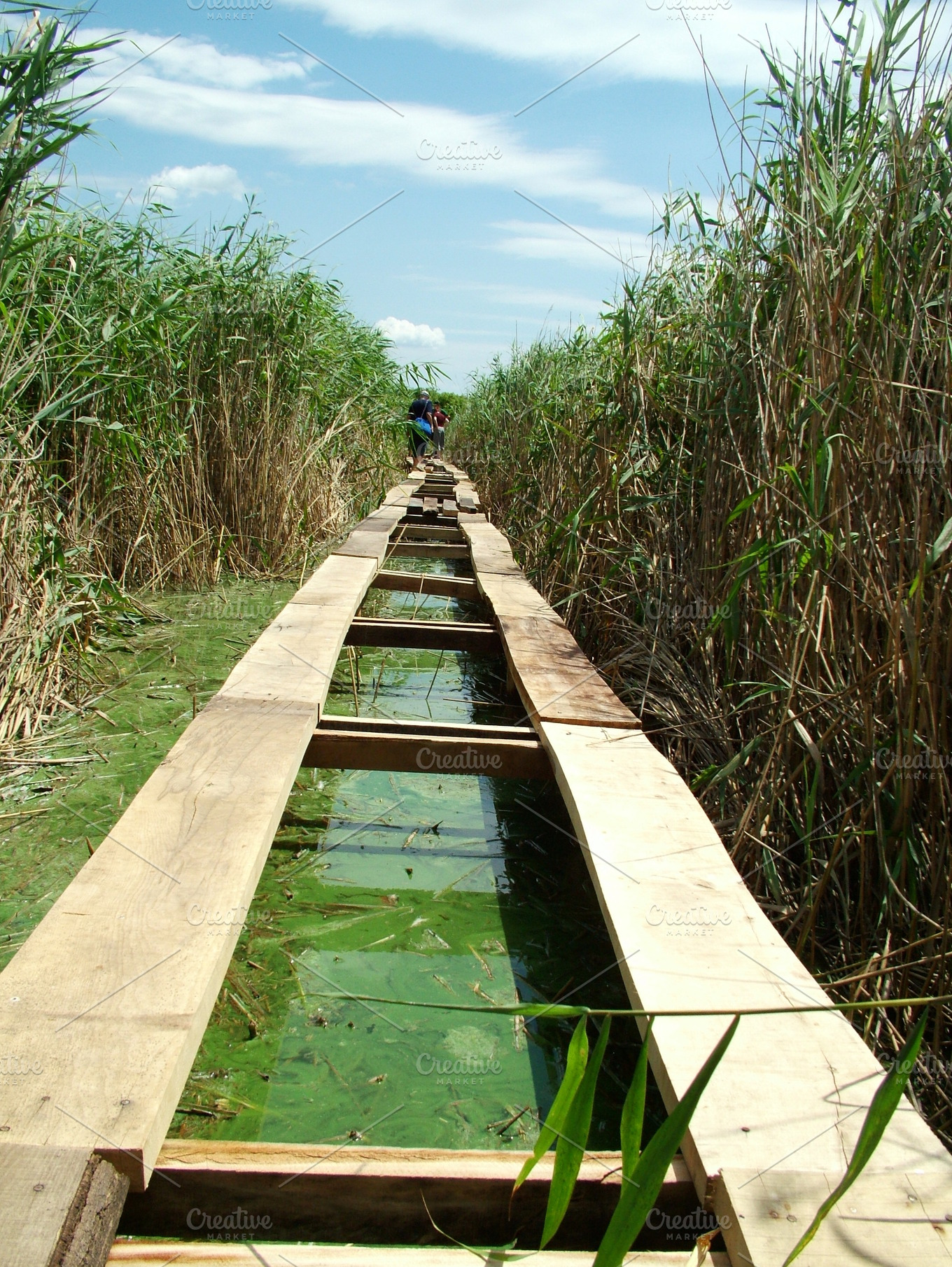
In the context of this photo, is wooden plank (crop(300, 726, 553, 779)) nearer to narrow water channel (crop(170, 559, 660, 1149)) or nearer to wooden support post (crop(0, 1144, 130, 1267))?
narrow water channel (crop(170, 559, 660, 1149))

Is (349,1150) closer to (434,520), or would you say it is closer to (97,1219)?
(97,1219)

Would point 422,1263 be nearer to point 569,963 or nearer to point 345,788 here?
point 569,963

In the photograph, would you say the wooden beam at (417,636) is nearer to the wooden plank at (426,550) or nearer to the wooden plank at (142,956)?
the wooden plank at (142,956)

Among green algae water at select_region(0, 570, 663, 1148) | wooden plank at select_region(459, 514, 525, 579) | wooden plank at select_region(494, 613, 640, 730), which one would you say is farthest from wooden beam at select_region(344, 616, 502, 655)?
wooden plank at select_region(459, 514, 525, 579)

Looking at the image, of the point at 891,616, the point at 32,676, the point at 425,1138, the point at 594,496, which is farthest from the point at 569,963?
the point at 594,496

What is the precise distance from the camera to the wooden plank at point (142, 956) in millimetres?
979

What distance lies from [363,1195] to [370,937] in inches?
39.4

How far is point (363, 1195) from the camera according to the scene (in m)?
1.00

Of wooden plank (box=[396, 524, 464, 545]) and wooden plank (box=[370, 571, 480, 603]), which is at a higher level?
wooden plank (box=[396, 524, 464, 545])

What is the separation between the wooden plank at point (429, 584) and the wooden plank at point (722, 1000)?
7.97 ft

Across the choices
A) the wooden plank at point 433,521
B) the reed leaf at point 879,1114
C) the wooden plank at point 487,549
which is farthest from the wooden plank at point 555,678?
the wooden plank at point 433,521

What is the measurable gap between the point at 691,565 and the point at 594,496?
0.90 metres

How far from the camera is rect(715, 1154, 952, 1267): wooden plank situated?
89cm

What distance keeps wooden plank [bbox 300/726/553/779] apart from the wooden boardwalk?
0.22 metres
